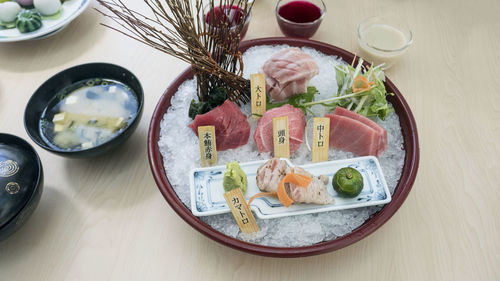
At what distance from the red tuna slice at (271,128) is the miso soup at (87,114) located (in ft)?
1.68

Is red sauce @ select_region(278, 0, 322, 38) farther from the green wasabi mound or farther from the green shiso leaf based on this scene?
the green wasabi mound

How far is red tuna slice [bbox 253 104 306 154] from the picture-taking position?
55.8 inches

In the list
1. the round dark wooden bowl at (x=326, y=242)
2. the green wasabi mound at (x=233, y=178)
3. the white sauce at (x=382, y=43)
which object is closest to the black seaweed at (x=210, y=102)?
the round dark wooden bowl at (x=326, y=242)

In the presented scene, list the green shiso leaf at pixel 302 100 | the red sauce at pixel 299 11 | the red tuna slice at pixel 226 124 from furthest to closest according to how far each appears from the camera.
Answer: the red sauce at pixel 299 11 < the green shiso leaf at pixel 302 100 < the red tuna slice at pixel 226 124

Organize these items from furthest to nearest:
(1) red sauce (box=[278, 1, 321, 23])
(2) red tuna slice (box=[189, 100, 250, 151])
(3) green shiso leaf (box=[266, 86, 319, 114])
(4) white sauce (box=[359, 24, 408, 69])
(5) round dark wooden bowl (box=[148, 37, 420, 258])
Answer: (1) red sauce (box=[278, 1, 321, 23])
(4) white sauce (box=[359, 24, 408, 69])
(3) green shiso leaf (box=[266, 86, 319, 114])
(2) red tuna slice (box=[189, 100, 250, 151])
(5) round dark wooden bowl (box=[148, 37, 420, 258])

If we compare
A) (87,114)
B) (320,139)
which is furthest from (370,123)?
(87,114)

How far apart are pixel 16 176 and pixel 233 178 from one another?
2.38ft

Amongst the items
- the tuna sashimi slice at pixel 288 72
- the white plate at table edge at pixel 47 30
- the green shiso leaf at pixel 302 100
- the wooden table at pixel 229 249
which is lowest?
the wooden table at pixel 229 249

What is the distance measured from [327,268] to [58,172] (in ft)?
3.67

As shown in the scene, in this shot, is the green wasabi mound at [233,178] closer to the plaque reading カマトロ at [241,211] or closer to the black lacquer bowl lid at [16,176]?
the plaque reading カマトロ at [241,211]

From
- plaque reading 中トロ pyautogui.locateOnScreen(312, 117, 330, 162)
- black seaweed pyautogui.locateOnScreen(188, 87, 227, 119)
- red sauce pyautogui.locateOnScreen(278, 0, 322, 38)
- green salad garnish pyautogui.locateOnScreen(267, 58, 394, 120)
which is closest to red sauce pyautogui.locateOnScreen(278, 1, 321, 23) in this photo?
red sauce pyautogui.locateOnScreen(278, 0, 322, 38)

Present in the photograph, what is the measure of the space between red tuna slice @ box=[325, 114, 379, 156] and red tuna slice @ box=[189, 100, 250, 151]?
340 millimetres

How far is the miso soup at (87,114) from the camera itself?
1.44m

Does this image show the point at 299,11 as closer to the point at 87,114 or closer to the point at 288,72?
the point at 288,72
